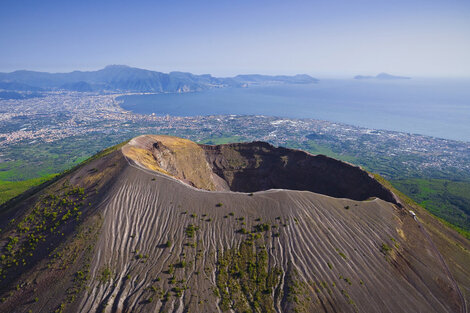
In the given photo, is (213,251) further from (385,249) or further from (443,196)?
(443,196)

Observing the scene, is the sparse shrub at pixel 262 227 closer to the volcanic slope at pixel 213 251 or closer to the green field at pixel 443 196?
the volcanic slope at pixel 213 251

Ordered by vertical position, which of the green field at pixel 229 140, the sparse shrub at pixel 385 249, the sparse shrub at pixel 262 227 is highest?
the sparse shrub at pixel 262 227

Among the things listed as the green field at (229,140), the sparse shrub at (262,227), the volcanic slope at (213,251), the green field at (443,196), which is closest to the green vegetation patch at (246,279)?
the volcanic slope at (213,251)

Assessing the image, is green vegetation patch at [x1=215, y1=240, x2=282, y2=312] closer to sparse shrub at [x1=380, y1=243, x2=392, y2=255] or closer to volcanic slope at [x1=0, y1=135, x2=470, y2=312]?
volcanic slope at [x1=0, y1=135, x2=470, y2=312]

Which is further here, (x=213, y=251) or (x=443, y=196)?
(x=443, y=196)

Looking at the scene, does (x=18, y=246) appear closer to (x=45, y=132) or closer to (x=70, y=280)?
(x=70, y=280)

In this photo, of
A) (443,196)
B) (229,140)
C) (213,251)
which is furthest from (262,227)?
(229,140)
